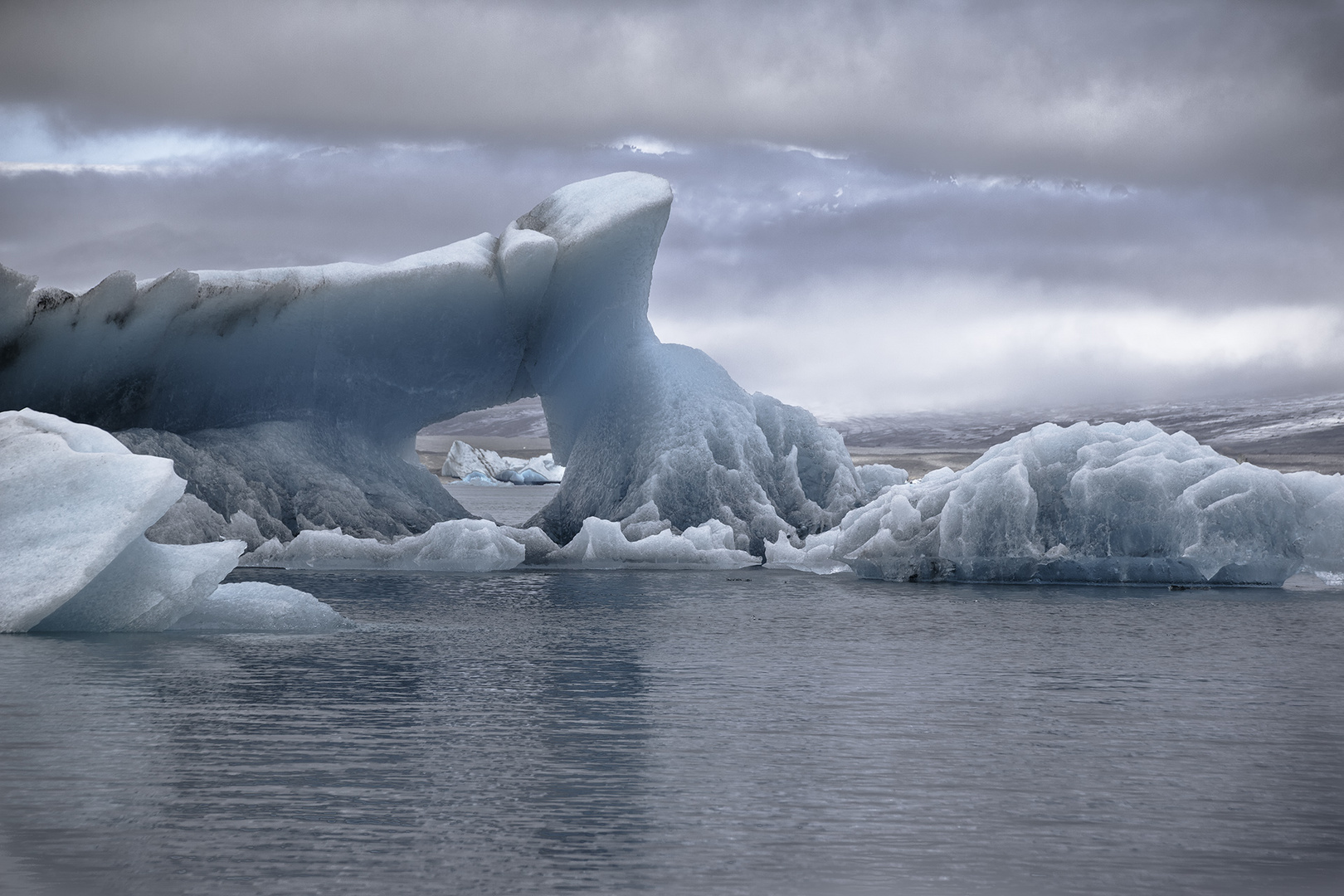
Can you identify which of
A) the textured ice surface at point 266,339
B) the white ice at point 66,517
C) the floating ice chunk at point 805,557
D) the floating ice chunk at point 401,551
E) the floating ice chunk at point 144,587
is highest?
the textured ice surface at point 266,339

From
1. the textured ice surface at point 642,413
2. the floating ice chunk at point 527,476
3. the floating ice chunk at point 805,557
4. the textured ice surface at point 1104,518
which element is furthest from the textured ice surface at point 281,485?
the floating ice chunk at point 527,476

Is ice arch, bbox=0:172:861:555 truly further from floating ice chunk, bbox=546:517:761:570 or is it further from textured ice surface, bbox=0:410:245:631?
textured ice surface, bbox=0:410:245:631

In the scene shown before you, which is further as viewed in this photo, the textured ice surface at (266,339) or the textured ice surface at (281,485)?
the textured ice surface at (281,485)

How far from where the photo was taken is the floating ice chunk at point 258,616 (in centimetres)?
1222

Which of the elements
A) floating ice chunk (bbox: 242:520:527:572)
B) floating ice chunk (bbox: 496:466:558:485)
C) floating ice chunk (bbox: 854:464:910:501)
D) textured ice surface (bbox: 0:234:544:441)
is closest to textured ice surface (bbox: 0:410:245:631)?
textured ice surface (bbox: 0:234:544:441)

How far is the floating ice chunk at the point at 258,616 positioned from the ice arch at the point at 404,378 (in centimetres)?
706

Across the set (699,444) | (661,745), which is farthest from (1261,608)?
(661,745)

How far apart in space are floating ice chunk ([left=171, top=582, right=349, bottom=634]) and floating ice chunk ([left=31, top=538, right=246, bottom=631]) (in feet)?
1.25

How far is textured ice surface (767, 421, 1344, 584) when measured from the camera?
16.4 m

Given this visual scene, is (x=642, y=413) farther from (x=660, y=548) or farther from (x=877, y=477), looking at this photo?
(x=877, y=477)

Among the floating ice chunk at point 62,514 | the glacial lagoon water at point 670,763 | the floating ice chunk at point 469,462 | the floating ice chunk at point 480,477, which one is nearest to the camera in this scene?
the glacial lagoon water at point 670,763

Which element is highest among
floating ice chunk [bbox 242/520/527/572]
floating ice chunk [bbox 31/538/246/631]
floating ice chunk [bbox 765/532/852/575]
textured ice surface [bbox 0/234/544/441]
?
textured ice surface [bbox 0/234/544/441]

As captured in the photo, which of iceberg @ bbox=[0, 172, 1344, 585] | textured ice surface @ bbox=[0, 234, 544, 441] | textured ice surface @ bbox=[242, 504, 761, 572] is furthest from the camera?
textured ice surface @ bbox=[242, 504, 761, 572]

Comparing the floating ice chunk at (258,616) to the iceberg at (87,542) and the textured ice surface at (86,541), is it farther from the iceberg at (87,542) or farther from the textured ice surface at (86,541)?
the textured ice surface at (86,541)
